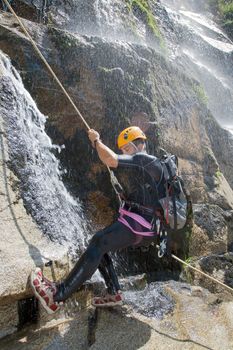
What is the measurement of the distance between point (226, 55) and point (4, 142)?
20894 millimetres

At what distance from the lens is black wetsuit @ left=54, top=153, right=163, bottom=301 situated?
4.88 meters

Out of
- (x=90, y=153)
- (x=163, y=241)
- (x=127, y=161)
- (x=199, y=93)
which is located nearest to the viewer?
(x=127, y=161)

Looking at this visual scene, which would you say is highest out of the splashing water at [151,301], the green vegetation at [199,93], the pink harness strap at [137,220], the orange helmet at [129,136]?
the orange helmet at [129,136]

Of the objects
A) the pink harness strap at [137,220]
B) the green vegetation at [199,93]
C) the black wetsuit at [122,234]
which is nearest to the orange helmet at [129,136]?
the black wetsuit at [122,234]

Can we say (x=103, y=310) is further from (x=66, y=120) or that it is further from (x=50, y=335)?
(x=66, y=120)

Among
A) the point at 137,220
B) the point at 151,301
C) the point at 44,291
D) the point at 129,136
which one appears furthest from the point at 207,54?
the point at 44,291

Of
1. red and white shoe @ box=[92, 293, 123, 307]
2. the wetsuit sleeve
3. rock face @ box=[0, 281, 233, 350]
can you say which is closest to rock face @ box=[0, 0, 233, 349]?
rock face @ box=[0, 281, 233, 350]

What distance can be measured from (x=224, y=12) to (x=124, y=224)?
1163 inches

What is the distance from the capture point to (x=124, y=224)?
199 inches

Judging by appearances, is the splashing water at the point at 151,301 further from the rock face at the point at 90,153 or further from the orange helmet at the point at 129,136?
the orange helmet at the point at 129,136

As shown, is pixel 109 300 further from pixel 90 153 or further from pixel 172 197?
pixel 90 153

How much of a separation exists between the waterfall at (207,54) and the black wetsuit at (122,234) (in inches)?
505

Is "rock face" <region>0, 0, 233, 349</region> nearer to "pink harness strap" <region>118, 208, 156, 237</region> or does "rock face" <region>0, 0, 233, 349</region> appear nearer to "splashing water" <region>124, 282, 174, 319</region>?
"splashing water" <region>124, 282, 174, 319</region>

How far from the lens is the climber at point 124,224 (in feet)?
15.9
